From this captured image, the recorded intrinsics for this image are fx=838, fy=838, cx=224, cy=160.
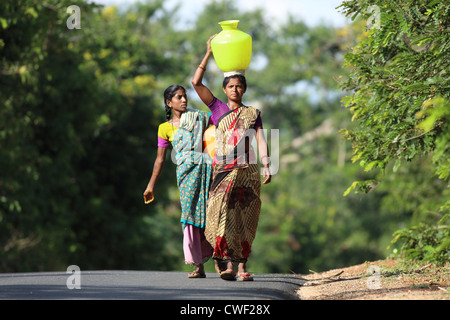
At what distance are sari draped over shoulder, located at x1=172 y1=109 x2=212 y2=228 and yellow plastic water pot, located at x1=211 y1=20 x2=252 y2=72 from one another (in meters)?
0.79

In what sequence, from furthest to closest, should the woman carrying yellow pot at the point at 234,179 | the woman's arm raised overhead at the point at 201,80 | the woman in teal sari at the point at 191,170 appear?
1. the woman in teal sari at the point at 191,170
2. the woman carrying yellow pot at the point at 234,179
3. the woman's arm raised overhead at the point at 201,80

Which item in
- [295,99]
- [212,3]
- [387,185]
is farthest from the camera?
[212,3]

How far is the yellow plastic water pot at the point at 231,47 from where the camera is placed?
8.54 m

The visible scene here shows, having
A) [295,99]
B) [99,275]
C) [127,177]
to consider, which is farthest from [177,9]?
[99,275]

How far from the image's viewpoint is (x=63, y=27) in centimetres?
1953

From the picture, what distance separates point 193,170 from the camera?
9117mm

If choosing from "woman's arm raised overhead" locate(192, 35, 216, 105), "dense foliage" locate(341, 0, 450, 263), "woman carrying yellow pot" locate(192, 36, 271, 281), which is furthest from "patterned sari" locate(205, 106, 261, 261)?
"dense foliage" locate(341, 0, 450, 263)

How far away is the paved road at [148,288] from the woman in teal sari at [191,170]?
1.40 ft

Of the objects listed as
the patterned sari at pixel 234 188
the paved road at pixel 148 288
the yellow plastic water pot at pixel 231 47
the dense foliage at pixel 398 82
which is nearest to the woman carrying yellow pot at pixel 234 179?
the patterned sari at pixel 234 188

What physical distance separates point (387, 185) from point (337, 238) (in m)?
26.2

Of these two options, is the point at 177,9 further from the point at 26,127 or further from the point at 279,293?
the point at 279,293

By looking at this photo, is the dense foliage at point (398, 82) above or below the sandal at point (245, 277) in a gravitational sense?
above

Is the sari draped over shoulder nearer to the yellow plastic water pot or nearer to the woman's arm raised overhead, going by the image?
the woman's arm raised overhead

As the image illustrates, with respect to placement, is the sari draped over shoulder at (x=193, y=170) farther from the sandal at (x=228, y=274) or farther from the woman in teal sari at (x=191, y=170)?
the sandal at (x=228, y=274)
